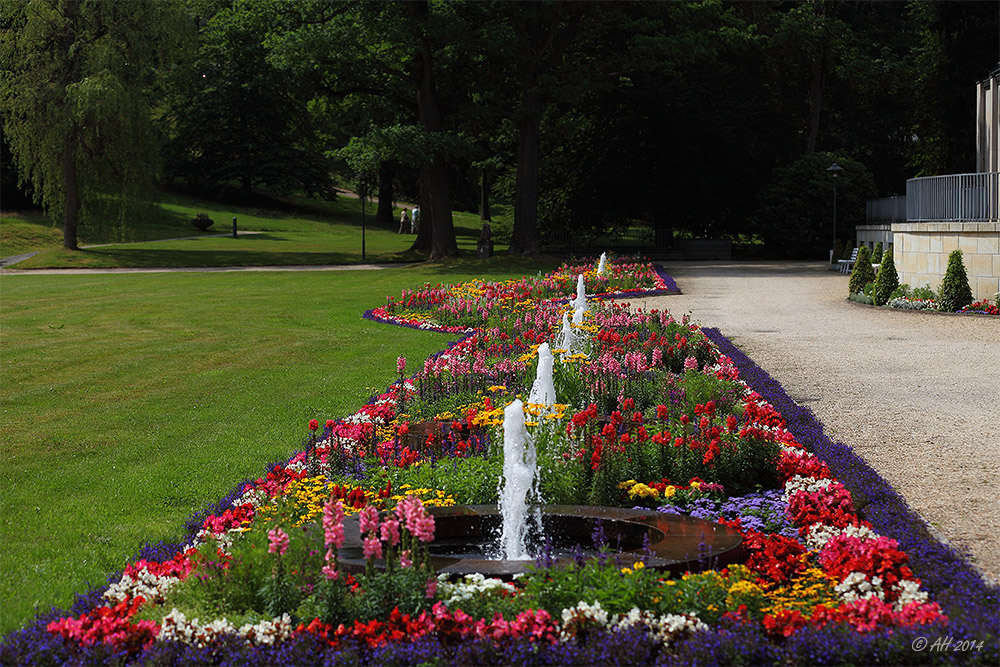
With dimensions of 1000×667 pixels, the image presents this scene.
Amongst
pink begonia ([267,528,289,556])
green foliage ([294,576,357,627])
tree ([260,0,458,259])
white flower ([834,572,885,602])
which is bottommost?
green foliage ([294,576,357,627])

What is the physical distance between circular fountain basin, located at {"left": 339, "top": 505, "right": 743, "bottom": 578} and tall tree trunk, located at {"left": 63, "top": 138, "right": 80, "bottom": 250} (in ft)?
115

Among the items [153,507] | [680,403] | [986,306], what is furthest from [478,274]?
[153,507]

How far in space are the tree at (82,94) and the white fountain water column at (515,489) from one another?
3343cm

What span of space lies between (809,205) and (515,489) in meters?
36.6

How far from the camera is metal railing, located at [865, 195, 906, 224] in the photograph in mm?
30500

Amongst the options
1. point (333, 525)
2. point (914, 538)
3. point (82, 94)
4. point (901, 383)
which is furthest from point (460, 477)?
point (82, 94)

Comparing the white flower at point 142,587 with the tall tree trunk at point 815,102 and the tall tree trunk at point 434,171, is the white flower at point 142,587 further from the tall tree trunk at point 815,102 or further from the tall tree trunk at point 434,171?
the tall tree trunk at point 815,102

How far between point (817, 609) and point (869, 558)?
530 mm

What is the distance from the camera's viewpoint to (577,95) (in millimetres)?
33656

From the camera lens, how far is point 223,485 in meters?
7.38

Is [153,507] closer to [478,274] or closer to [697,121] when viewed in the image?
[478,274]

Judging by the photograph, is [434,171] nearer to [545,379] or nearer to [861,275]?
[861,275]

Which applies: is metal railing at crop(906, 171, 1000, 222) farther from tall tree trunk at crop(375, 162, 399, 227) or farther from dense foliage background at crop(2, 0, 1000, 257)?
tall tree trunk at crop(375, 162, 399, 227)

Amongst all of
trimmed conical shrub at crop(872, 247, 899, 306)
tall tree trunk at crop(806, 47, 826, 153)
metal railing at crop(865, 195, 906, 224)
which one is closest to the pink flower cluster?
trimmed conical shrub at crop(872, 247, 899, 306)
